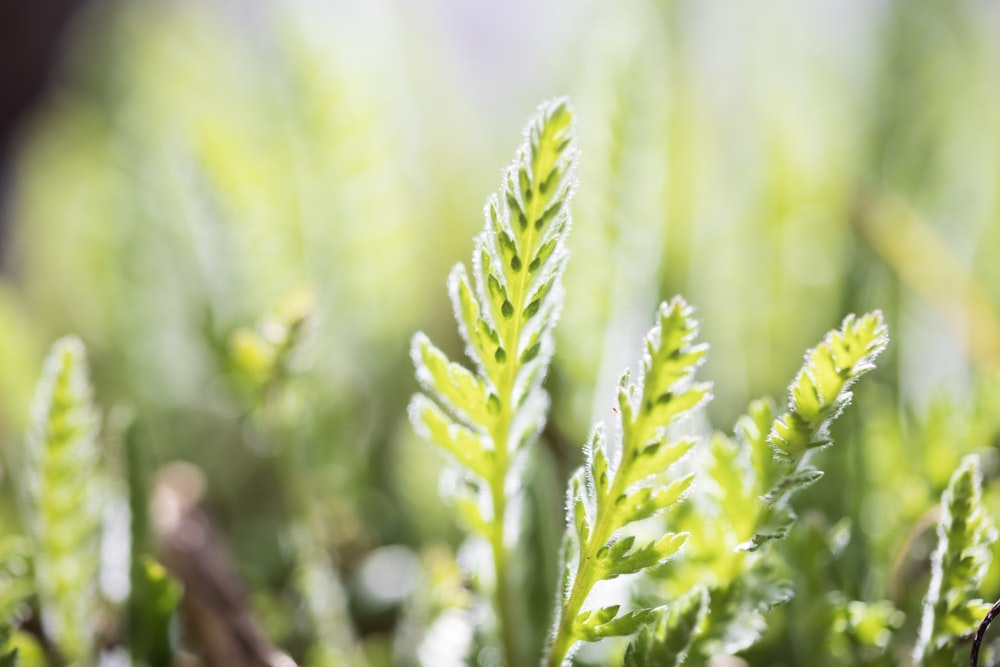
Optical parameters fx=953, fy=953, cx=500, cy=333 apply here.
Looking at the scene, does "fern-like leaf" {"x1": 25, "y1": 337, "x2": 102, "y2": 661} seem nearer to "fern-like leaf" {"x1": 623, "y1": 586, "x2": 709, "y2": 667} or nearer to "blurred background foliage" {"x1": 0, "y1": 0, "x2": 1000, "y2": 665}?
"blurred background foliage" {"x1": 0, "y1": 0, "x2": 1000, "y2": 665}

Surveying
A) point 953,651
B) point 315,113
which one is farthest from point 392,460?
point 953,651

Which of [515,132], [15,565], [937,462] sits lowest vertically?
[15,565]

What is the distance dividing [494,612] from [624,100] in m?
0.16

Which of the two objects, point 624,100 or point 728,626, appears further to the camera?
point 624,100

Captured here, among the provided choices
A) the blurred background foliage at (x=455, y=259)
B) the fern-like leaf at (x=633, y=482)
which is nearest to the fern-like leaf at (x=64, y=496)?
the blurred background foliage at (x=455, y=259)

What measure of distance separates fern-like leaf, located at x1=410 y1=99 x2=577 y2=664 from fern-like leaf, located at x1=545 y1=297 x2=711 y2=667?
20mm

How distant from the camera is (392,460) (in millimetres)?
407

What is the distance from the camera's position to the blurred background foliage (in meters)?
0.27

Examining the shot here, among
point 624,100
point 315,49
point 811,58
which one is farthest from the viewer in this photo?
point 811,58

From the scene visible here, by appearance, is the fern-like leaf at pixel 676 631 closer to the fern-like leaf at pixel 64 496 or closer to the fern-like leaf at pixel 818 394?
the fern-like leaf at pixel 818 394

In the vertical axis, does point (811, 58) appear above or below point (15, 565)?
above

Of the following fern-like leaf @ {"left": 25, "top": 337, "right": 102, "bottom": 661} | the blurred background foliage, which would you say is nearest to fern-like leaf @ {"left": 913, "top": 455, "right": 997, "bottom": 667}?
the blurred background foliage

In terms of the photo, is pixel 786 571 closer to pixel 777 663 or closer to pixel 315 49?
pixel 777 663

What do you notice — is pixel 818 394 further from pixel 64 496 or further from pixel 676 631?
pixel 64 496
